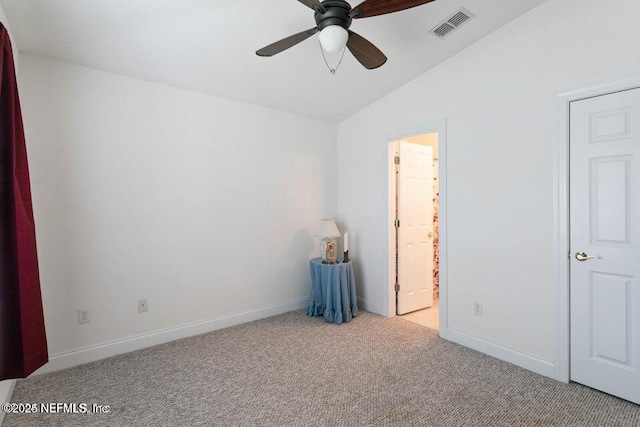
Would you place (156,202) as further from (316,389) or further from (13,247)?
(316,389)

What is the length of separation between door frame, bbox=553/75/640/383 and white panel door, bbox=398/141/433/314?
5.19ft

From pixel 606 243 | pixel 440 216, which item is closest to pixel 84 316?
pixel 440 216

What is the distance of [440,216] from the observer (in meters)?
3.12

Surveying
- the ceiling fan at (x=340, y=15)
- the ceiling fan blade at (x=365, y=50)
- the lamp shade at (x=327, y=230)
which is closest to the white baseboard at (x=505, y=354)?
the lamp shade at (x=327, y=230)

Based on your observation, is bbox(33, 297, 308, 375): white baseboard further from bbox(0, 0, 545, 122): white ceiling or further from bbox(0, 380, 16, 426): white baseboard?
bbox(0, 0, 545, 122): white ceiling

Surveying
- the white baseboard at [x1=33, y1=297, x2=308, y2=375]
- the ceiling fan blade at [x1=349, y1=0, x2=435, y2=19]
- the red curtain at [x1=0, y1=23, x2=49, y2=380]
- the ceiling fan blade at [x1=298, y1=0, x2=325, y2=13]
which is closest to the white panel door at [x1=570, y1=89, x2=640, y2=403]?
the ceiling fan blade at [x1=349, y1=0, x2=435, y2=19]

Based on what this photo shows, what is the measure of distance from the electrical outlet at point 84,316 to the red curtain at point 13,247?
2.46 feet

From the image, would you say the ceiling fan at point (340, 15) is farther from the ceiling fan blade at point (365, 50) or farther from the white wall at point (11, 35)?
the white wall at point (11, 35)

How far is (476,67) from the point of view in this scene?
282cm

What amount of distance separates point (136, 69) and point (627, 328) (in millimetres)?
4125

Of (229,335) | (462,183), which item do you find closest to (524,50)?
(462,183)

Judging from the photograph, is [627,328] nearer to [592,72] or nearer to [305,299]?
[592,72]

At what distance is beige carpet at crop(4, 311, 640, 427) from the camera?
1.95 m

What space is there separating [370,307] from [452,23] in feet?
9.84
